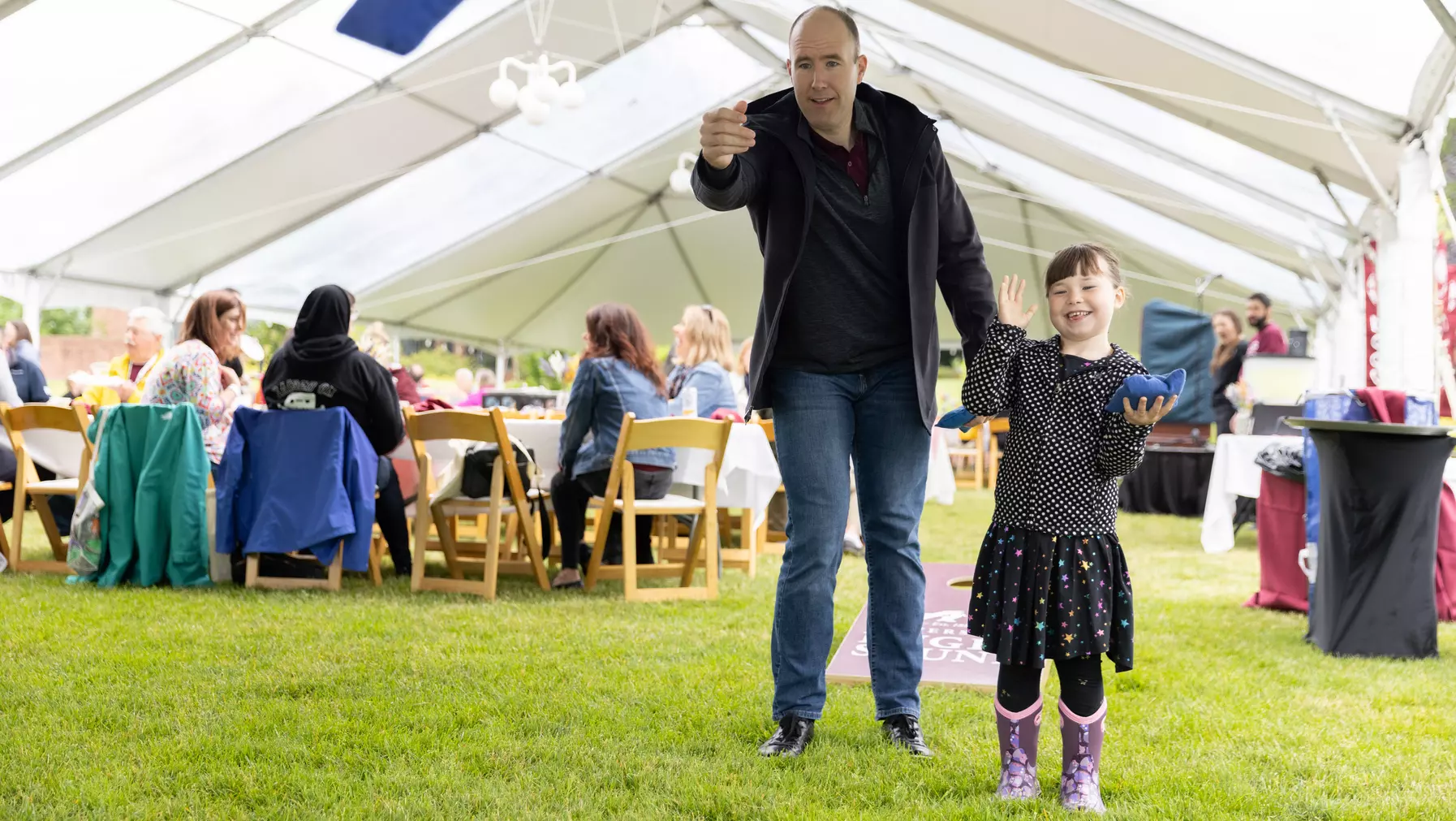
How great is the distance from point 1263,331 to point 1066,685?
6.46 m

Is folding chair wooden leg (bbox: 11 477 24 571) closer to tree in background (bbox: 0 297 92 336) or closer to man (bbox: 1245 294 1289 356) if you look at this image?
man (bbox: 1245 294 1289 356)

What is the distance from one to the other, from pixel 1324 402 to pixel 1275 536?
26.4 inches

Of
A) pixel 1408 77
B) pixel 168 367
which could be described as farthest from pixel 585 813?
pixel 1408 77

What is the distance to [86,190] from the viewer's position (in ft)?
29.5

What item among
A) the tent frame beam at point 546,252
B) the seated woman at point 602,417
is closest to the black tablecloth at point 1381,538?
the seated woman at point 602,417

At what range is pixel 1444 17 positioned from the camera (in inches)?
170

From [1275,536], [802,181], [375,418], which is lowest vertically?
[1275,536]

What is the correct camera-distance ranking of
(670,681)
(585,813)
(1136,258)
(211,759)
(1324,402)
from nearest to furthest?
(585,813) → (211,759) → (670,681) → (1324,402) → (1136,258)

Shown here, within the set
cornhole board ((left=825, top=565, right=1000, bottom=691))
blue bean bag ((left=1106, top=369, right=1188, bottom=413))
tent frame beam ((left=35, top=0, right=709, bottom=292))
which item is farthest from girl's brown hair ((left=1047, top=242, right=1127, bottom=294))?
tent frame beam ((left=35, top=0, right=709, bottom=292))

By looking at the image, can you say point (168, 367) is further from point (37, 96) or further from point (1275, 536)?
point (1275, 536)

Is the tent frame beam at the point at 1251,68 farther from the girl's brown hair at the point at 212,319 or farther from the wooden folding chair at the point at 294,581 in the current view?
the wooden folding chair at the point at 294,581

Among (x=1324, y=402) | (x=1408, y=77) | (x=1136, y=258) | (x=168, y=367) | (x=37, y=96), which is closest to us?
(x=1324, y=402)

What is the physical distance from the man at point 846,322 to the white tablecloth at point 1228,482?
415cm

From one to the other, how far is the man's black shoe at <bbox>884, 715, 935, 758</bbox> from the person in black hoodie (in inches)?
121
